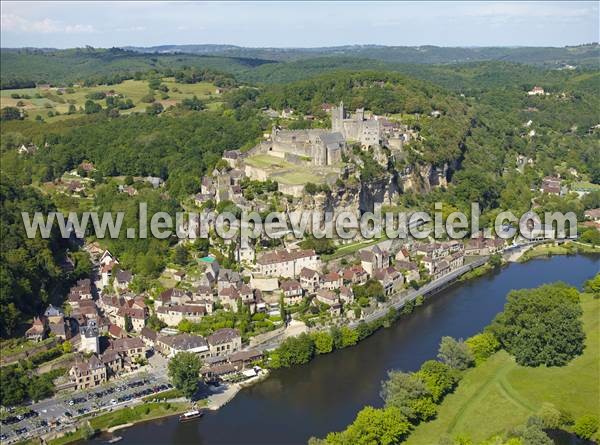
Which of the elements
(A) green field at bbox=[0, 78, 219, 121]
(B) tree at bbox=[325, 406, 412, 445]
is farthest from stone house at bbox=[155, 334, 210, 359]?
(A) green field at bbox=[0, 78, 219, 121]

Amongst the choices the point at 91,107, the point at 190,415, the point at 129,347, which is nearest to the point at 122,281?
the point at 129,347

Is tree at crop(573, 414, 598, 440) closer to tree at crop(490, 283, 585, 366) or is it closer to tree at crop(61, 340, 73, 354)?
tree at crop(490, 283, 585, 366)

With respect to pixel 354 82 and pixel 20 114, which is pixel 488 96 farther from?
pixel 20 114

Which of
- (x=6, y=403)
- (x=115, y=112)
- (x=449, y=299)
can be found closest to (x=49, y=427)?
(x=6, y=403)

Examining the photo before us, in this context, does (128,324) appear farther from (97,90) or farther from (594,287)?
(97,90)

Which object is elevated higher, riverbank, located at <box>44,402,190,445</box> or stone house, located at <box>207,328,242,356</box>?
stone house, located at <box>207,328,242,356</box>

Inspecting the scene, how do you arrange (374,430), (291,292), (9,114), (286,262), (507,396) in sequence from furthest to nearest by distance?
(9,114) < (286,262) < (291,292) < (507,396) < (374,430)
